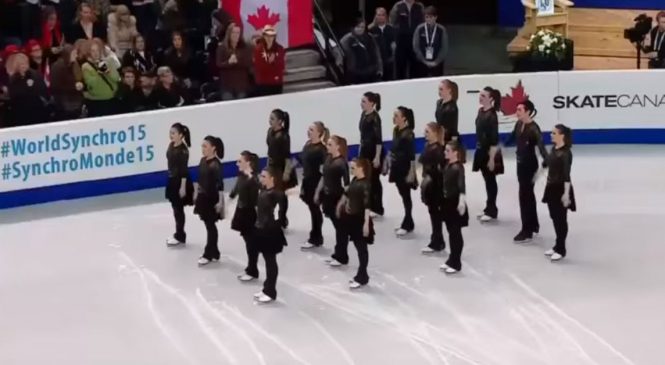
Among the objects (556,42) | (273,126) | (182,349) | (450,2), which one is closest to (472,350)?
(182,349)

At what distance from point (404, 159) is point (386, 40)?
5.24m

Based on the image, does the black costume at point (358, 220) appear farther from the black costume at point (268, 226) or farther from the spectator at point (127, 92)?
the spectator at point (127, 92)

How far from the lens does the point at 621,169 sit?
1677cm

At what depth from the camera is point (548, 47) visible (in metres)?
18.6

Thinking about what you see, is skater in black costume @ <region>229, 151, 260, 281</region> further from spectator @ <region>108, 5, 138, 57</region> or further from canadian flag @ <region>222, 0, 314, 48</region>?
canadian flag @ <region>222, 0, 314, 48</region>

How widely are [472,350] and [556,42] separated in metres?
8.79

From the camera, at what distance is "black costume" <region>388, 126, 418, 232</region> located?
13547 millimetres

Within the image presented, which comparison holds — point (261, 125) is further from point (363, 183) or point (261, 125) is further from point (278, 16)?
point (363, 183)

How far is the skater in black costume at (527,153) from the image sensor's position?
43.5 feet

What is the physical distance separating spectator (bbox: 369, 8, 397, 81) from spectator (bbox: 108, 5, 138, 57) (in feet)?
11.6

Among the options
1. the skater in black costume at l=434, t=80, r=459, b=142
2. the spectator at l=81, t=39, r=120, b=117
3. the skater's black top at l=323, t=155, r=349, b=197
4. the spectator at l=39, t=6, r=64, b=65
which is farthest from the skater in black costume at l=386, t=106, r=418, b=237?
the spectator at l=39, t=6, r=64, b=65

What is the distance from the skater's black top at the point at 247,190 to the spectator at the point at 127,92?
14.1 feet

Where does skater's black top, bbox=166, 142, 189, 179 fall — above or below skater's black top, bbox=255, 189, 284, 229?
above

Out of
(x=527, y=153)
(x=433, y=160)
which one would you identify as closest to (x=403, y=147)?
(x=433, y=160)
